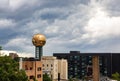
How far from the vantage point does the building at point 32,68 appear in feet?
285

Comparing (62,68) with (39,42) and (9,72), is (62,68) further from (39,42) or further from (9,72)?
Result: (9,72)

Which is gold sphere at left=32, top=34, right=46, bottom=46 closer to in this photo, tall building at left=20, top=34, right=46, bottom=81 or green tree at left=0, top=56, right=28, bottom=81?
tall building at left=20, top=34, right=46, bottom=81

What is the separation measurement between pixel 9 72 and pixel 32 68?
3311 cm

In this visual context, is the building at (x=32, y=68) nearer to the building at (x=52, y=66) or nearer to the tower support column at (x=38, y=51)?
the tower support column at (x=38, y=51)

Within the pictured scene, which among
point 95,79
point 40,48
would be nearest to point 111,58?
point 40,48

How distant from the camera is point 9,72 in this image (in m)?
57.5

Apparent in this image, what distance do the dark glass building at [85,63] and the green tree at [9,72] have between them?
345 feet

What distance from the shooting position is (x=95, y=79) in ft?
197

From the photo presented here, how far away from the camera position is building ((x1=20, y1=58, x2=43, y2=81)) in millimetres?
87000

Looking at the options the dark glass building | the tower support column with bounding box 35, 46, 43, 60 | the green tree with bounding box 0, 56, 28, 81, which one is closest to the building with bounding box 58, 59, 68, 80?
the dark glass building

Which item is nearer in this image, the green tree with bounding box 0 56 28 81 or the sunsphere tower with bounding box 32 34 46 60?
the green tree with bounding box 0 56 28 81

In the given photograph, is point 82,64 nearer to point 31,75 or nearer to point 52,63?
point 52,63

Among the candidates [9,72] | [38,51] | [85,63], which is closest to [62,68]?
[85,63]

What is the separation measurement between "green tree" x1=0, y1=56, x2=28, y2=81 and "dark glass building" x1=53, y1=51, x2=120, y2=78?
10503 cm
